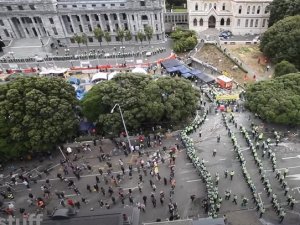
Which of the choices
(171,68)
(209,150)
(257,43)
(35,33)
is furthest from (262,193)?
(35,33)

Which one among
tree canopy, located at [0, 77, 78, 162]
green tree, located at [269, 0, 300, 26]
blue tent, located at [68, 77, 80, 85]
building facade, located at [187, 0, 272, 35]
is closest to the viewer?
tree canopy, located at [0, 77, 78, 162]

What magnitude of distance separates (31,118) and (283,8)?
5652 centimetres

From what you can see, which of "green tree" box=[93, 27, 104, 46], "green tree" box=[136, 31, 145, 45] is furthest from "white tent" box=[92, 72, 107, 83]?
"green tree" box=[93, 27, 104, 46]

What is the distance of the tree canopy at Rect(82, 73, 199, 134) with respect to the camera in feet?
125

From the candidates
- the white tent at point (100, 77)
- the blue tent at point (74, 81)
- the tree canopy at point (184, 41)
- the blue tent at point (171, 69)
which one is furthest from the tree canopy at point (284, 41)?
the blue tent at point (74, 81)

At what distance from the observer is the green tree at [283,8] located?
207 feet

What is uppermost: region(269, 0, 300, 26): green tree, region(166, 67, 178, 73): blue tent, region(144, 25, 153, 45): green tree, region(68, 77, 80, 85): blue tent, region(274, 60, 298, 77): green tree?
region(269, 0, 300, 26): green tree

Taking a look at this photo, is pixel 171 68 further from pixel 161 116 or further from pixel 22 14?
pixel 22 14

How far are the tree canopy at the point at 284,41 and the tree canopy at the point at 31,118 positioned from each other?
41984 mm

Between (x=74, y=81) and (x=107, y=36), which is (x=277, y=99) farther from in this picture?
(x=107, y=36)

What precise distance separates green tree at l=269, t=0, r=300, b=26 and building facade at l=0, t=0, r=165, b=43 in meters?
25.1

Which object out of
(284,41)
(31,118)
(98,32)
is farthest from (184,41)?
(31,118)

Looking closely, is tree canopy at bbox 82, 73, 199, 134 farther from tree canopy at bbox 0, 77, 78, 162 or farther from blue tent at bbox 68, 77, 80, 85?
blue tent at bbox 68, 77, 80, 85

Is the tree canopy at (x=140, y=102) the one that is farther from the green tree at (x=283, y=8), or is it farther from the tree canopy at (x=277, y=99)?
the green tree at (x=283, y=8)
